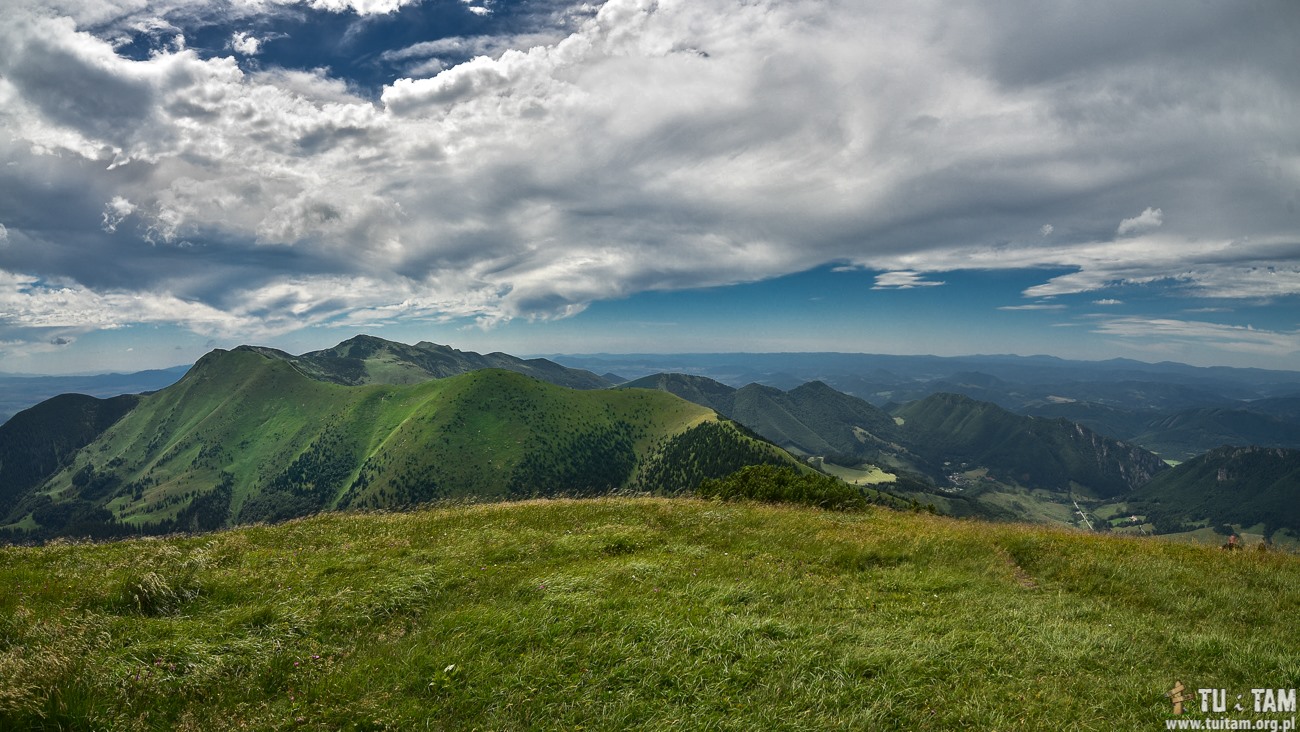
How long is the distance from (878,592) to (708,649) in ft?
19.4

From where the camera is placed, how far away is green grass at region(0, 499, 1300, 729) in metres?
8.15

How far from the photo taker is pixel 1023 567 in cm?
1630

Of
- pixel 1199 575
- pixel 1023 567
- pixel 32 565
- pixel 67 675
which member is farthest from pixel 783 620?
pixel 32 565

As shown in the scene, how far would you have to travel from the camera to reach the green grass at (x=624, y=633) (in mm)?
8148

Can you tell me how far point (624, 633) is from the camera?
405 inches
